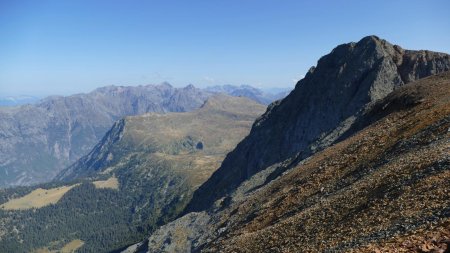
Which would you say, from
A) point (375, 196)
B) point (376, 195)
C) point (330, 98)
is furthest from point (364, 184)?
point (330, 98)

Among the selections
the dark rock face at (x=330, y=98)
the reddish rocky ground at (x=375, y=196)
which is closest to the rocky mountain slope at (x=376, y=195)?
the reddish rocky ground at (x=375, y=196)

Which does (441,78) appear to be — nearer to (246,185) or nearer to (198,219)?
(246,185)

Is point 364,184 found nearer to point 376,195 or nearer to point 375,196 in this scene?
point 376,195

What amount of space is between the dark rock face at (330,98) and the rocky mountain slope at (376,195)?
28983 millimetres

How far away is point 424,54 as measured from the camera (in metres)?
136

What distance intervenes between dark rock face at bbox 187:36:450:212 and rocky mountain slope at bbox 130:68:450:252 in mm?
28983

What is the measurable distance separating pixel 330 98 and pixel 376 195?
111 metres

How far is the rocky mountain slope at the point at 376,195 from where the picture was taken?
1174 inches

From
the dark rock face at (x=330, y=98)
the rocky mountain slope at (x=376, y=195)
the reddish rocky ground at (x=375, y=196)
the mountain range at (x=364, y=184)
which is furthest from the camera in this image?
the dark rock face at (x=330, y=98)

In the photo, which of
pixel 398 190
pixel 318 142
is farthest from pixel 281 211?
pixel 318 142

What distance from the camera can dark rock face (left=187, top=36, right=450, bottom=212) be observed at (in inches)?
5049

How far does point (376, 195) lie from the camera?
1585 inches

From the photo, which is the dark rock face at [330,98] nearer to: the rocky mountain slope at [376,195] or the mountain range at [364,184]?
the mountain range at [364,184]

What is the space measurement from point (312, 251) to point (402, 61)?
4858 inches
